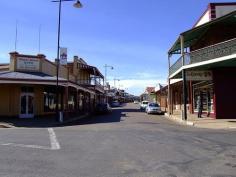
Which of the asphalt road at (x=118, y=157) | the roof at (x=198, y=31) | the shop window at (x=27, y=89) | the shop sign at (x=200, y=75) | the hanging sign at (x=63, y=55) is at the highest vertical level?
the roof at (x=198, y=31)

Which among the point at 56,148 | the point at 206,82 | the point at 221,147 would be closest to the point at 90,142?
the point at 56,148

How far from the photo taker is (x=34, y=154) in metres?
12.7

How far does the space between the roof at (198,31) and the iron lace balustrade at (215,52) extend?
1.93 metres

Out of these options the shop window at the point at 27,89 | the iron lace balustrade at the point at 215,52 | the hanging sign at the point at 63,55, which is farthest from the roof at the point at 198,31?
the shop window at the point at 27,89

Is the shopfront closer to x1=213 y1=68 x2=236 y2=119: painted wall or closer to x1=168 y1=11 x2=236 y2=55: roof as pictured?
x1=213 y1=68 x2=236 y2=119: painted wall

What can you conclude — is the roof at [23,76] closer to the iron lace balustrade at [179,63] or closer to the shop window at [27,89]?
the shop window at [27,89]

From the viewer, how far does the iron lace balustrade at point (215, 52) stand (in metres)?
26.1

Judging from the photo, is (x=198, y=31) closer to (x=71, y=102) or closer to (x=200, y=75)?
(x=200, y=75)

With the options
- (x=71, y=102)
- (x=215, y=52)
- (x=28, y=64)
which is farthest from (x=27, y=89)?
(x=215, y=52)

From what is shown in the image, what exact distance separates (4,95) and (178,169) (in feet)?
94.2

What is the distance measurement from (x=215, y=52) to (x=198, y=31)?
5.50 m

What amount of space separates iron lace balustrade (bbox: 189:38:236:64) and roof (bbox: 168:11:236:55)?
193 centimetres

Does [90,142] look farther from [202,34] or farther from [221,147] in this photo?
[202,34]

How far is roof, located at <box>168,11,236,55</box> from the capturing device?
28312 millimetres
